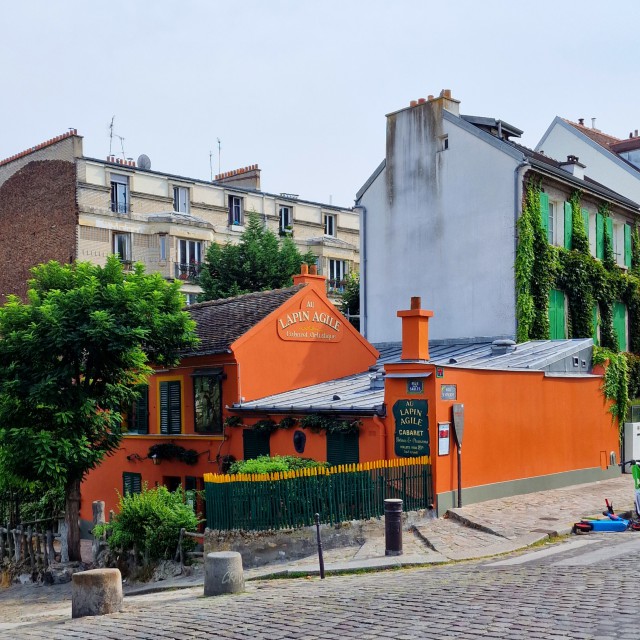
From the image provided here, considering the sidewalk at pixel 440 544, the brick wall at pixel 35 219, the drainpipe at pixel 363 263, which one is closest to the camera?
the sidewalk at pixel 440 544

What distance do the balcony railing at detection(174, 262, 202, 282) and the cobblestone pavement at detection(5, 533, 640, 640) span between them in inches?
1250

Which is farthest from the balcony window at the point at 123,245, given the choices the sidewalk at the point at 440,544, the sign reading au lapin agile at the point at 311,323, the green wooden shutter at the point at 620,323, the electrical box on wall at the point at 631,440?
the electrical box on wall at the point at 631,440

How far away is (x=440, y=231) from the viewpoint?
2898cm

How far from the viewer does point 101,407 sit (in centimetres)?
2198

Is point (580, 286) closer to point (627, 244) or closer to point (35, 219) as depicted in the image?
point (627, 244)

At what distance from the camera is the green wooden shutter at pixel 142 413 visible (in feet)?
84.8

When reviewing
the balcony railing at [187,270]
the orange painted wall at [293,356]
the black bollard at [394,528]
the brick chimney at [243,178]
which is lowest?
the black bollard at [394,528]

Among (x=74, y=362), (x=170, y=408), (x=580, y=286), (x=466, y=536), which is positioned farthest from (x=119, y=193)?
(x=466, y=536)

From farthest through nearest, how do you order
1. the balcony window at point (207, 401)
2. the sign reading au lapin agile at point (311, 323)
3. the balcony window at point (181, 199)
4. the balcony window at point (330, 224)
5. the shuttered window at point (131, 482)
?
the balcony window at point (330, 224)
the balcony window at point (181, 199)
the shuttered window at point (131, 482)
the sign reading au lapin agile at point (311, 323)
the balcony window at point (207, 401)

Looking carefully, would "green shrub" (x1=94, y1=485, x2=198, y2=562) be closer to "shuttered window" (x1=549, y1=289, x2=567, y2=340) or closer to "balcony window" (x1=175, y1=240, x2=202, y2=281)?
"shuttered window" (x1=549, y1=289, x2=567, y2=340)

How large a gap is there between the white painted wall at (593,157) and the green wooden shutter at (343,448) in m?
21.7

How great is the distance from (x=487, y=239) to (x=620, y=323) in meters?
7.22

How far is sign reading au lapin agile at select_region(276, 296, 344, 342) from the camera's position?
24047 millimetres

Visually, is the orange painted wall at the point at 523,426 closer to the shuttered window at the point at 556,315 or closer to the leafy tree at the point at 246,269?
the shuttered window at the point at 556,315
